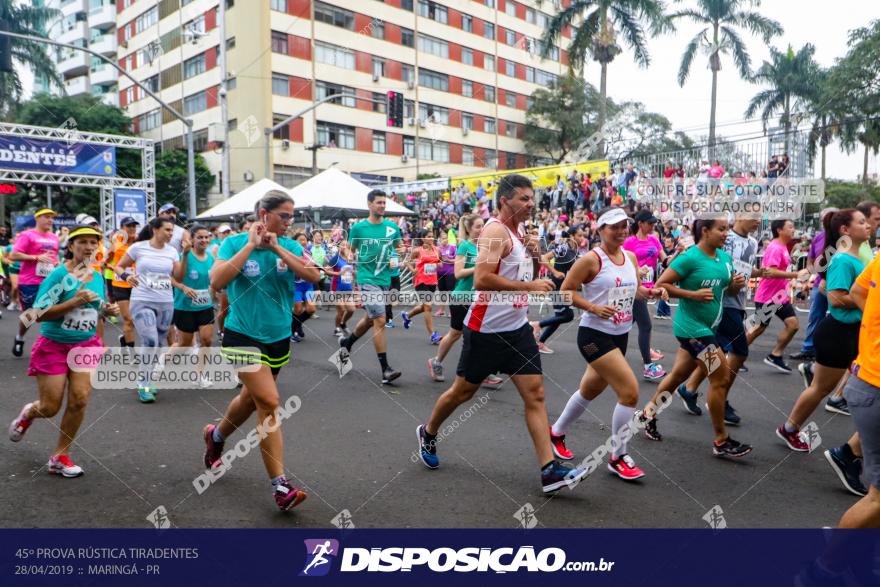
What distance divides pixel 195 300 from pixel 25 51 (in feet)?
123

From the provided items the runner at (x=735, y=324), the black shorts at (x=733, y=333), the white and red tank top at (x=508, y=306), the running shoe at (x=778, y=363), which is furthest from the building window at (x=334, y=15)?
the white and red tank top at (x=508, y=306)

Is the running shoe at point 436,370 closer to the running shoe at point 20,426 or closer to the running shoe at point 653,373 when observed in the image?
the running shoe at point 653,373

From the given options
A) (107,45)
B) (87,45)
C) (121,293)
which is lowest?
(121,293)

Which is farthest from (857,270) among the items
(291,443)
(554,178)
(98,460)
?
(554,178)

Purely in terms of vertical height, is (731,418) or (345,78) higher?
(345,78)

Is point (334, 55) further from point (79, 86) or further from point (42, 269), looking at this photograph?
point (42, 269)

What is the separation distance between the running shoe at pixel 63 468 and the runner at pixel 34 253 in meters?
4.30

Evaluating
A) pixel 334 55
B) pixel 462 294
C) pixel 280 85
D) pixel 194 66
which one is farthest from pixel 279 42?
pixel 462 294

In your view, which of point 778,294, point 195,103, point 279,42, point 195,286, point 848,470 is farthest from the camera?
point 195,103

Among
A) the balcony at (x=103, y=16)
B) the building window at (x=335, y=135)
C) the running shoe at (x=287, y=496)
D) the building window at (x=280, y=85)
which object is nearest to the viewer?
the running shoe at (x=287, y=496)

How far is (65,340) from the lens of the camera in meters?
4.33

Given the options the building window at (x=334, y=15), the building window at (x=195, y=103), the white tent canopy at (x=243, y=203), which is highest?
the building window at (x=334, y=15)

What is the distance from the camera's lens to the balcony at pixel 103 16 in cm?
5197

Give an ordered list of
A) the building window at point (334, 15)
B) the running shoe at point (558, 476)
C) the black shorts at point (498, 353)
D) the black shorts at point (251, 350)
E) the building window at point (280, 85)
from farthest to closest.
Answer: the building window at point (334, 15) < the building window at point (280, 85) < the black shorts at point (498, 353) < the running shoe at point (558, 476) < the black shorts at point (251, 350)
